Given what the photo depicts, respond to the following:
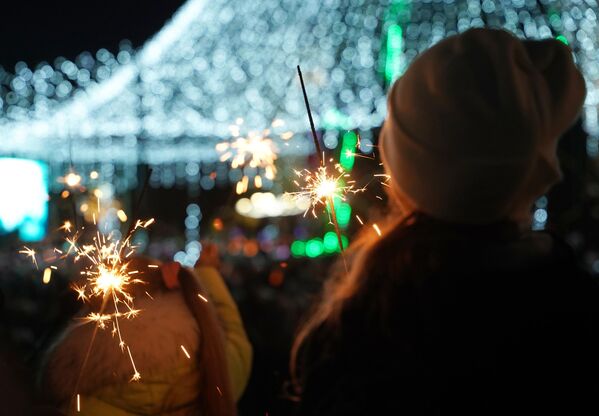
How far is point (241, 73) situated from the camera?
22.7 m

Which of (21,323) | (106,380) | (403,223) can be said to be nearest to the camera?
(403,223)

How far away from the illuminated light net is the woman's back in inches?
24.5

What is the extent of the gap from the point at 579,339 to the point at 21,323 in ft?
22.8

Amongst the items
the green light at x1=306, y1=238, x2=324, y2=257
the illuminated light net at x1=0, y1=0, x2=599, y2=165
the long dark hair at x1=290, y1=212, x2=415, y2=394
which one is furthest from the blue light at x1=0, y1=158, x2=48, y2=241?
the long dark hair at x1=290, y1=212, x2=415, y2=394

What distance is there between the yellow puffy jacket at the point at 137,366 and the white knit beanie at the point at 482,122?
1287 millimetres

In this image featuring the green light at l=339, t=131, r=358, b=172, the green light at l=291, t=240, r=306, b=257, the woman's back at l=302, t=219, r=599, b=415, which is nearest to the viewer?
the woman's back at l=302, t=219, r=599, b=415

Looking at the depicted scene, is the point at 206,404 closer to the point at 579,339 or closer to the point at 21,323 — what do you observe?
the point at 579,339

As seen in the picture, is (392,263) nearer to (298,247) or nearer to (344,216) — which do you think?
(344,216)

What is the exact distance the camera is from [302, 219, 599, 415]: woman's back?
98 cm

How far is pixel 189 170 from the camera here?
37031mm

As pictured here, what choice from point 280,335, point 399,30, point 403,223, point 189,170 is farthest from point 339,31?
point 189,170

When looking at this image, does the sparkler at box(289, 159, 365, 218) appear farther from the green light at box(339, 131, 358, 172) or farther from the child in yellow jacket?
the child in yellow jacket

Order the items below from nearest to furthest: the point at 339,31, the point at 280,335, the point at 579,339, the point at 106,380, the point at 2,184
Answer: the point at 579,339, the point at 106,380, the point at 280,335, the point at 339,31, the point at 2,184

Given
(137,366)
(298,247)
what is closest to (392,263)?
(137,366)
